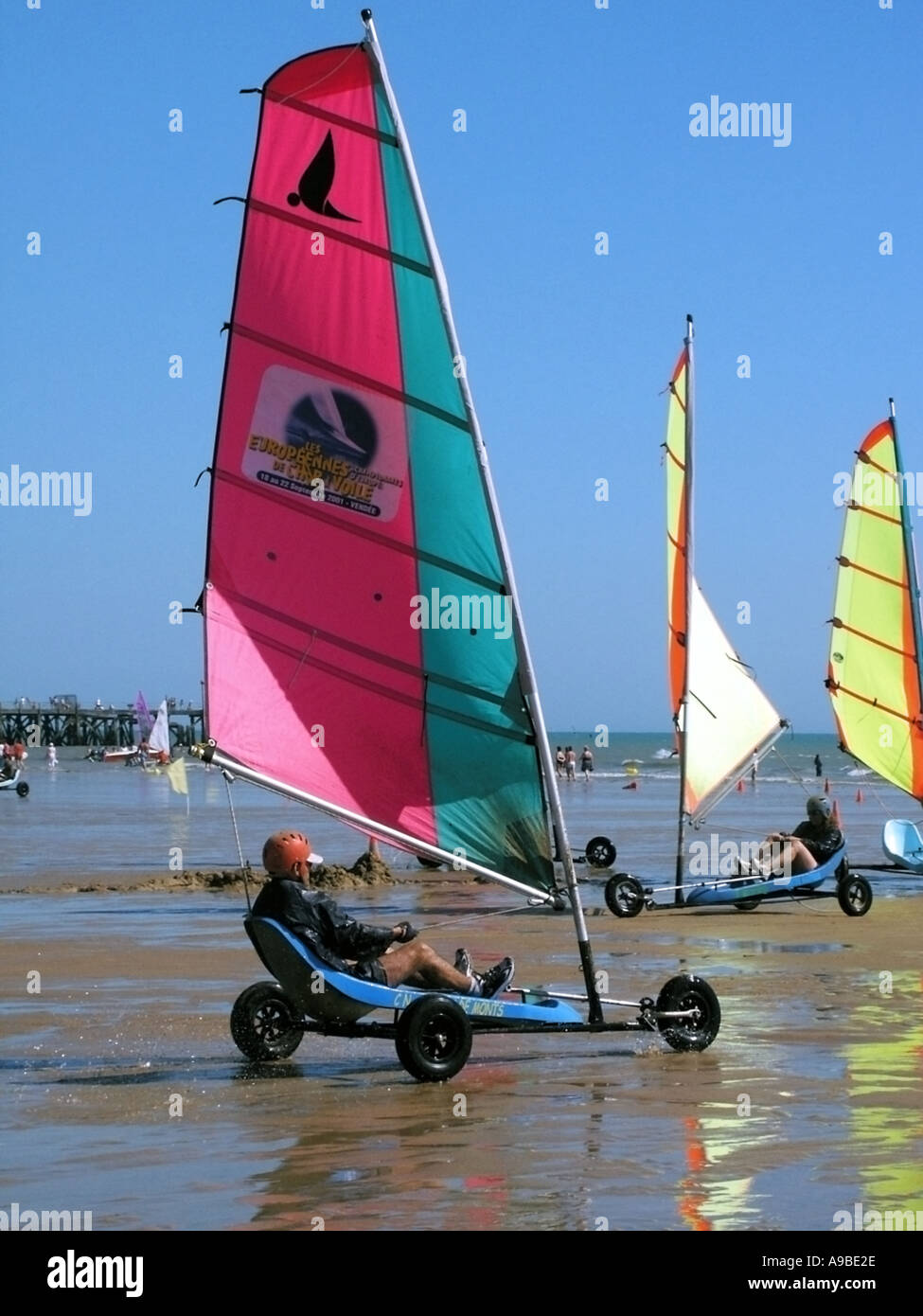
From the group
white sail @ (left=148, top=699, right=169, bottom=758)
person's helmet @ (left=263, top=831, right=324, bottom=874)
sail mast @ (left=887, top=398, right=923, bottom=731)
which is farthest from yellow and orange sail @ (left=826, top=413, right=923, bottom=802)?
white sail @ (left=148, top=699, right=169, bottom=758)

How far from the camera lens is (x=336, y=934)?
9914 millimetres

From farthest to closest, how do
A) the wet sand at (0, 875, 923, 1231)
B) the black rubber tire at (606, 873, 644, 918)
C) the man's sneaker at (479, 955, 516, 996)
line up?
the black rubber tire at (606, 873, 644, 918), the man's sneaker at (479, 955, 516, 996), the wet sand at (0, 875, 923, 1231)

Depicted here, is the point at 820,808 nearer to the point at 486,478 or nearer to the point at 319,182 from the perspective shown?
the point at 486,478

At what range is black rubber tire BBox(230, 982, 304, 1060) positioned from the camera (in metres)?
10.2

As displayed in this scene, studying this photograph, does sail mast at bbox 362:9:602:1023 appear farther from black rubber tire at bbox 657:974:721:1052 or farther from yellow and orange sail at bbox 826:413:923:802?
yellow and orange sail at bbox 826:413:923:802

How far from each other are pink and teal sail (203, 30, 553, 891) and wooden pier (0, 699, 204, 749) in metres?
97.4

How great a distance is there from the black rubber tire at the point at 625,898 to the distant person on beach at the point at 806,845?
1.23m

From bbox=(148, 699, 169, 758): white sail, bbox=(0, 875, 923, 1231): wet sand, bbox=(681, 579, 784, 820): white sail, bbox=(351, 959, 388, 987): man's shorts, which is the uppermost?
bbox=(148, 699, 169, 758): white sail

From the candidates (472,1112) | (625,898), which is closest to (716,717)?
(625,898)

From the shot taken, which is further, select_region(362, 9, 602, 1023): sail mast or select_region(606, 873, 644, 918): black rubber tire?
select_region(606, 873, 644, 918): black rubber tire

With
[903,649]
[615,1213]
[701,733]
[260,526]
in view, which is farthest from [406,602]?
[903,649]

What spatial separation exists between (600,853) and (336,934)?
47.5 feet

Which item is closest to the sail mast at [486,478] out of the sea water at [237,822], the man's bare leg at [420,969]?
the man's bare leg at [420,969]

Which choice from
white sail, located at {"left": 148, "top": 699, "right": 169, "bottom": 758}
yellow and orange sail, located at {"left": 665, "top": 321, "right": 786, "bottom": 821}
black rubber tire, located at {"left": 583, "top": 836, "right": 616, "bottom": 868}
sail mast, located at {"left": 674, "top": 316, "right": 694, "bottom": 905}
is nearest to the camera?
sail mast, located at {"left": 674, "top": 316, "right": 694, "bottom": 905}
